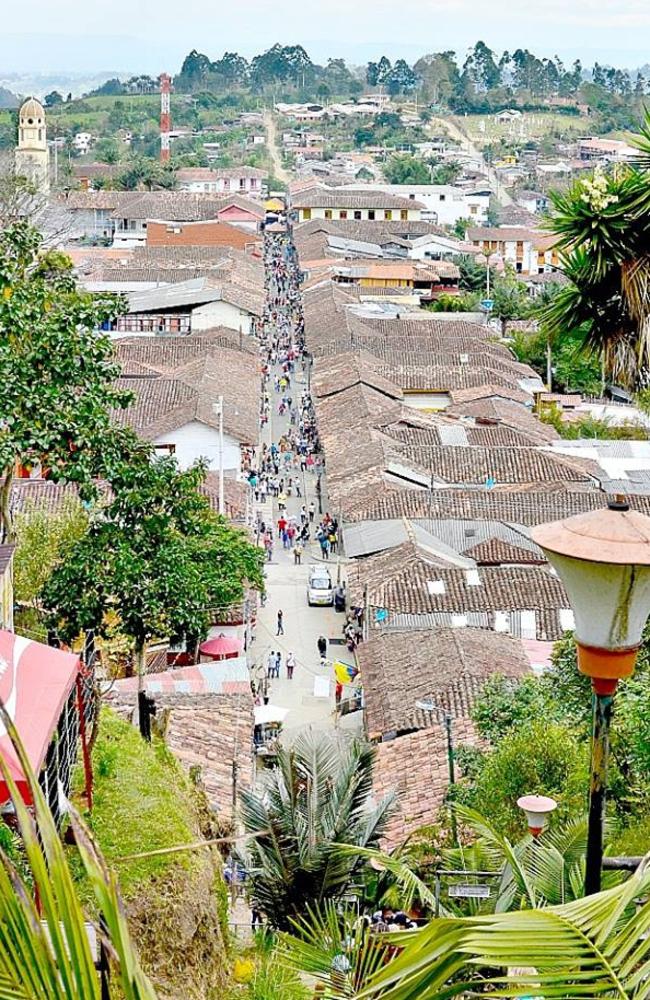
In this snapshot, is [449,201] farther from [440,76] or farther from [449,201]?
[440,76]

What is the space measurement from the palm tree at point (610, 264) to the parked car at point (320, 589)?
1834 centimetres

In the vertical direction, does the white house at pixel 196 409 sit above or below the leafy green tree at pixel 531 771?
below

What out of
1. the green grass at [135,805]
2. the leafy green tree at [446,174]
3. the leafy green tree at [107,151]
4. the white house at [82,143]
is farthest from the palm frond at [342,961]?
the white house at [82,143]

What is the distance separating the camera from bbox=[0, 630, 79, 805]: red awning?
7.23m

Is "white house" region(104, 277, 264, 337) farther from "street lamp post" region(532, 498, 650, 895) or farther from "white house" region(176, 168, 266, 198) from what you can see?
"white house" region(176, 168, 266, 198)

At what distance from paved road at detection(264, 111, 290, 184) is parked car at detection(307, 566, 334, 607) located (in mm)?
92478

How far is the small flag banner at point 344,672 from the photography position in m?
21.8

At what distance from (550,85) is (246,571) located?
15472 cm

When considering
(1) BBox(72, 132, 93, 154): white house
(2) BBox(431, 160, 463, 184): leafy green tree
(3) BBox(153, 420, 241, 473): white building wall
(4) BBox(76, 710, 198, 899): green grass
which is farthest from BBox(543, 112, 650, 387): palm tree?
(1) BBox(72, 132, 93, 154): white house

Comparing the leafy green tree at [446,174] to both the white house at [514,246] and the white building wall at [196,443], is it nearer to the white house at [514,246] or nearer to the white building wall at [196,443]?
the white house at [514,246]

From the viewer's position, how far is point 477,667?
1834cm

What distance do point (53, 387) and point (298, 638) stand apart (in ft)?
37.6

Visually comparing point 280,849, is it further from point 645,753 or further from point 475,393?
point 475,393

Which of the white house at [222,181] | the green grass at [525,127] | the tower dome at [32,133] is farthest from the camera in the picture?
the green grass at [525,127]
